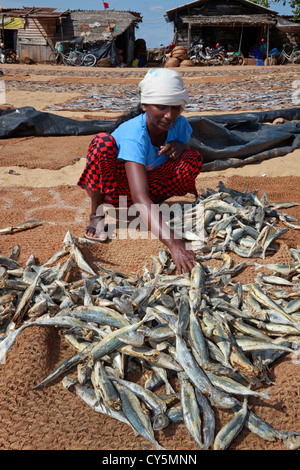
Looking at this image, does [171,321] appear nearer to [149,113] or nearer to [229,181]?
[149,113]

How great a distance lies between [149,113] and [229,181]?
1.89 metres

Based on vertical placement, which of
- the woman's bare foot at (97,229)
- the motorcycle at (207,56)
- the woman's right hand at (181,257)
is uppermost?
→ the woman's right hand at (181,257)

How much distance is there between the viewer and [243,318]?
6.75ft

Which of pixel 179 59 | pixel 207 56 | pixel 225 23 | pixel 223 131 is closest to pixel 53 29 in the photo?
pixel 179 59

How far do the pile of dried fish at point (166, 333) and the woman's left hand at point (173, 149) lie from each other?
2.61 ft

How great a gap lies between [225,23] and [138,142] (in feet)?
72.8

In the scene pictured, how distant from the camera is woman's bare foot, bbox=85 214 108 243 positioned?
Answer: 9.84 ft

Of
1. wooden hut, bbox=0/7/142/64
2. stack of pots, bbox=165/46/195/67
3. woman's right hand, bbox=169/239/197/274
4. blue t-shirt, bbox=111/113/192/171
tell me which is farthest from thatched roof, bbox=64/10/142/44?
woman's right hand, bbox=169/239/197/274

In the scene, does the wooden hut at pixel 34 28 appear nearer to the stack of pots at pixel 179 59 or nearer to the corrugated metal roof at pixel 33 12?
the corrugated metal roof at pixel 33 12

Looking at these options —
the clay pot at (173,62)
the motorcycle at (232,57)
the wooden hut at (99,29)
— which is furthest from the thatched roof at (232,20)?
the wooden hut at (99,29)

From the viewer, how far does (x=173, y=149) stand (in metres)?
2.86

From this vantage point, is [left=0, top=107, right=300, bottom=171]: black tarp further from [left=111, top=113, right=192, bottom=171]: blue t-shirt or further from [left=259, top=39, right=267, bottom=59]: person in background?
[left=259, top=39, right=267, bottom=59]: person in background

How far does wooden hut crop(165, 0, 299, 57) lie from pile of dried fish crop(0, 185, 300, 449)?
73.9 ft

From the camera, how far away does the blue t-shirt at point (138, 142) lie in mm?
2547
